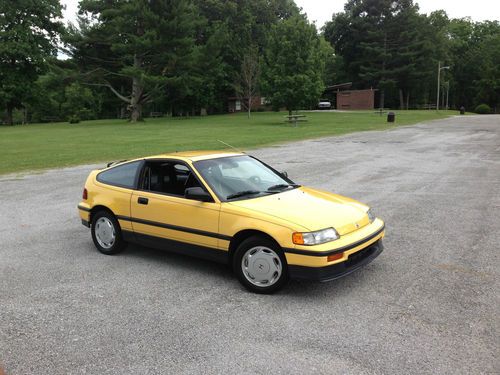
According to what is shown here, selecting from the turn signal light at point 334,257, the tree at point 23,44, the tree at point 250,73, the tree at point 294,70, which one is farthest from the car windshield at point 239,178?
the tree at point 23,44

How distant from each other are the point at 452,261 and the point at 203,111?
6880 cm

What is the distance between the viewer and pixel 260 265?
15.7ft

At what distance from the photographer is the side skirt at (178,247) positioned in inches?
204

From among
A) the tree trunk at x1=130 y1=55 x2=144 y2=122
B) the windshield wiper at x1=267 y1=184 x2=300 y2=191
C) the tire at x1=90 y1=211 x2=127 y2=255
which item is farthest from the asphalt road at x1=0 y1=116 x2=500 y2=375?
the tree trunk at x1=130 y1=55 x2=144 y2=122

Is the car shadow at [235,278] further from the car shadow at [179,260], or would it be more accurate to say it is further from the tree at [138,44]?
the tree at [138,44]

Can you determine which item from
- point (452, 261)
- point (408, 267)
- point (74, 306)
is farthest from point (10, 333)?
point (452, 261)

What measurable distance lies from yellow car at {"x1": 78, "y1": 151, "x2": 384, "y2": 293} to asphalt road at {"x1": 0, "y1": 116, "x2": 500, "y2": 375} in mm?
297

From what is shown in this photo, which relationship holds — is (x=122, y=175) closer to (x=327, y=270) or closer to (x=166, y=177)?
(x=166, y=177)

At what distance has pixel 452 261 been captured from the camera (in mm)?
5754

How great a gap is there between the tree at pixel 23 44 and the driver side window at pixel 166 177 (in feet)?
196

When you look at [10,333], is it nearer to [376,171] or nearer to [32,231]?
[32,231]

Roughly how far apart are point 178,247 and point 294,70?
39.2m

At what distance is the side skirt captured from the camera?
517 centimetres

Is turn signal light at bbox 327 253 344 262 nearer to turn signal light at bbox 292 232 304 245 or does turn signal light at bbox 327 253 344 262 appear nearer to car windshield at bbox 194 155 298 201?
turn signal light at bbox 292 232 304 245
